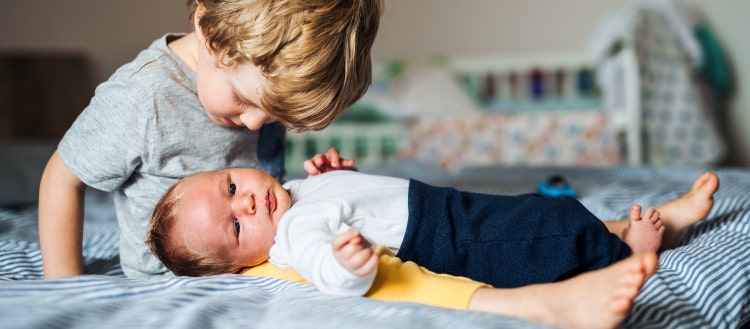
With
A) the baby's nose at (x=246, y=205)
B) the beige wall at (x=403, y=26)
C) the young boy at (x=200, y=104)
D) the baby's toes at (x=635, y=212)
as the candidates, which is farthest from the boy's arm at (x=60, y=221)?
the beige wall at (x=403, y=26)

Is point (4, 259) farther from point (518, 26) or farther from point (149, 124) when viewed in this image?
point (518, 26)

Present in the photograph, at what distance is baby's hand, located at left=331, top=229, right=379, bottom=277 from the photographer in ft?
2.36

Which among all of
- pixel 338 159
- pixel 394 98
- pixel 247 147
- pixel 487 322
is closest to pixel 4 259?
pixel 247 147

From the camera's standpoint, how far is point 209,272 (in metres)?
0.96

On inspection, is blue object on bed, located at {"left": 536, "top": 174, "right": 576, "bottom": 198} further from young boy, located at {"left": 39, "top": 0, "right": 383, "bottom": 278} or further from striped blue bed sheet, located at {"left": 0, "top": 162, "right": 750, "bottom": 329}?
young boy, located at {"left": 39, "top": 0, "right": 383, "bottom": 278}

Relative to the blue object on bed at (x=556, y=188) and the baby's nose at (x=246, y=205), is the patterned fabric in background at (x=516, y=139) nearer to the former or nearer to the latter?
the blue object on bed at (x=556, y=188)

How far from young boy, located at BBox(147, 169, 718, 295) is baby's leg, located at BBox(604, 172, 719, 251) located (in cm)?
7

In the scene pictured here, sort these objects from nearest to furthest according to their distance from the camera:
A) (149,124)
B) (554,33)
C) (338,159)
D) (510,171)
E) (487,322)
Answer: (487,322)
(149,124)
(338,159)
(510,171)
(554,33)

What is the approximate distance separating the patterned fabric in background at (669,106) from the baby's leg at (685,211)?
5.69ft

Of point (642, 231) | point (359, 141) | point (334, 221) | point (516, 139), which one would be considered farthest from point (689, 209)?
point (359, 141)

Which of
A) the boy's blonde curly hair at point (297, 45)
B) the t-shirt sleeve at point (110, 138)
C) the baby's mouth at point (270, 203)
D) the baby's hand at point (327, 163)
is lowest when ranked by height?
the baby's mouth at point (270, 203)

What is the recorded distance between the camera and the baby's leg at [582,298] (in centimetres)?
65

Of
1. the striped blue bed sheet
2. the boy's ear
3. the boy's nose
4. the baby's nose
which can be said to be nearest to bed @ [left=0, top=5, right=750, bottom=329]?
the striped blue bed sheet

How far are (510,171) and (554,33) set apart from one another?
200 centimetres
